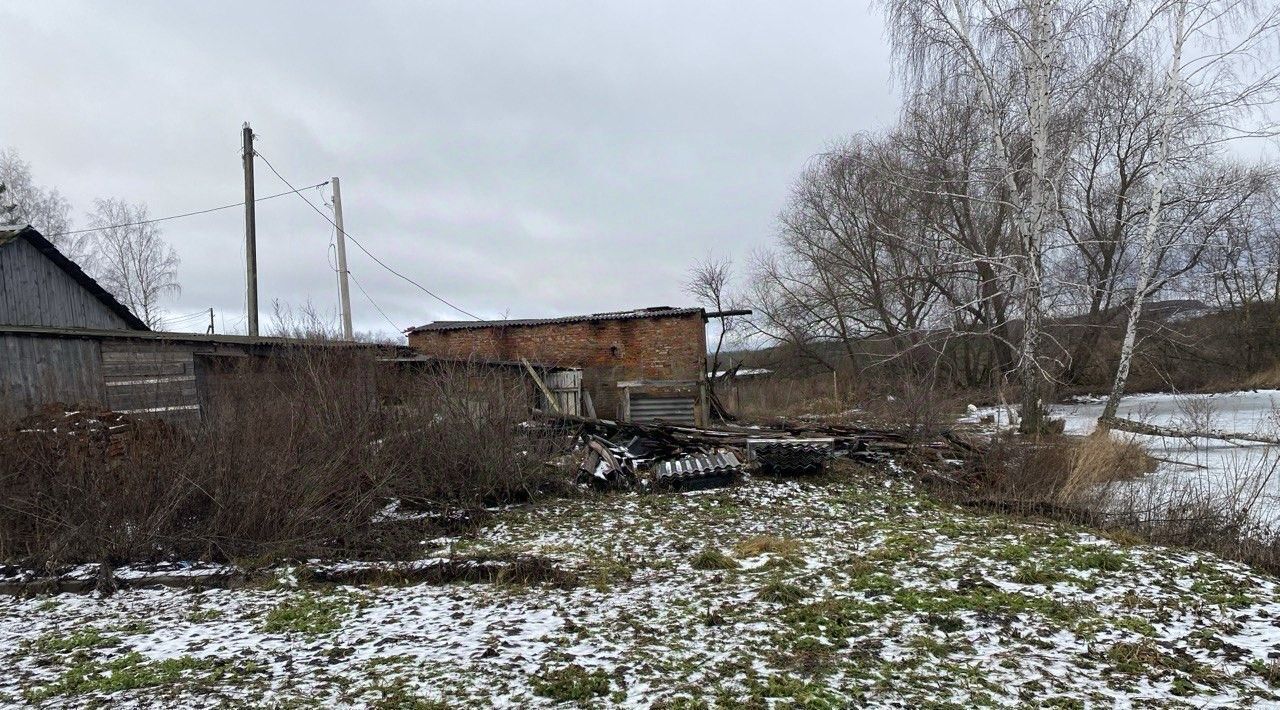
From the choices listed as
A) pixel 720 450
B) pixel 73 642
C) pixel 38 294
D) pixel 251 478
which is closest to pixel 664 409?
pixel 720 450

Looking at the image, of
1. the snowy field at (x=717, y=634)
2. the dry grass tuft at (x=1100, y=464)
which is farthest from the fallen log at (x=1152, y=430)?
the snowy field at (x=717, y=634)

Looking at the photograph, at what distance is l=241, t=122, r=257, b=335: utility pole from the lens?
15.8m

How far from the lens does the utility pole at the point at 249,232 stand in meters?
15.8

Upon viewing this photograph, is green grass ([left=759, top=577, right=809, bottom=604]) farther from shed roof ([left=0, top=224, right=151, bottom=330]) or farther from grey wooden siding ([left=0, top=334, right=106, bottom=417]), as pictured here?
shed roof ([left=0, top=224, right=151, bottom=330])

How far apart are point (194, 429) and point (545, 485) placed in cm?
454

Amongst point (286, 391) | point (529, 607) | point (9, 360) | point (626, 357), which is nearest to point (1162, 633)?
point (529, 607)

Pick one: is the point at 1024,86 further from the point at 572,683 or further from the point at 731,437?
the point at 572,683

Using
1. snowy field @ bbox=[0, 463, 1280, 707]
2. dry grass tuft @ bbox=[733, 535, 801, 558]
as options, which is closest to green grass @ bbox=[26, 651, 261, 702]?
snowy field @ bbox=[0, 463, 1280, 707]

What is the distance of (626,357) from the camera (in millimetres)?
20844

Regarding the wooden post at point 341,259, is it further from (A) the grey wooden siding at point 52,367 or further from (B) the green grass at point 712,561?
(B) the green grass at point 712,561

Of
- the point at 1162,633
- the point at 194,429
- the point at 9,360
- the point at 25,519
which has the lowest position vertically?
the point at 1162,633

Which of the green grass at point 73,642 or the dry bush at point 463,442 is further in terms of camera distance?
the dry bush at point 463,442

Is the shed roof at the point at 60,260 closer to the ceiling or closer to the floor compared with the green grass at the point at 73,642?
closer to the ceiling

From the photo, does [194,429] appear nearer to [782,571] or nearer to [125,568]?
[125,568]
